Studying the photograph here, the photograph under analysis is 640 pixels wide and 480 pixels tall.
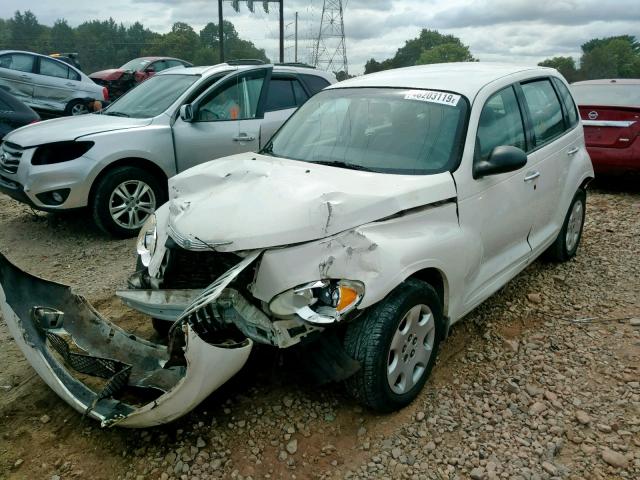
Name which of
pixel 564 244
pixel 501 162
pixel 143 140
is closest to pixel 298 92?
pixel 143 140

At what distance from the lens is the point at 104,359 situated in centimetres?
277

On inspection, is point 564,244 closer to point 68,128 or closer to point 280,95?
point 280,95

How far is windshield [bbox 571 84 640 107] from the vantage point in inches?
282

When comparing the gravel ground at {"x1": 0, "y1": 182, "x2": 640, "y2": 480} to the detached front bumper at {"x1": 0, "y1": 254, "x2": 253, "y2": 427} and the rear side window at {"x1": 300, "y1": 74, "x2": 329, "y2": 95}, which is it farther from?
the rear side window at {"x1": 300, "y1": 74, "x2": 329, "y2": 95}

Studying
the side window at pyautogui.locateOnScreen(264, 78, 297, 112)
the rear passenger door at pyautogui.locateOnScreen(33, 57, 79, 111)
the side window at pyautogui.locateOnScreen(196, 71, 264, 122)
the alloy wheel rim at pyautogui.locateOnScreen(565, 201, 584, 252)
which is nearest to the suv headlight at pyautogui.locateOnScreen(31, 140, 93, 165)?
the side window at pyautogui.locateOnScreen(196, 71, 264, 122)

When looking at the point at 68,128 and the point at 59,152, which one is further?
the point at 68,128

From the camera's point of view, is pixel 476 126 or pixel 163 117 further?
pixel 163 117

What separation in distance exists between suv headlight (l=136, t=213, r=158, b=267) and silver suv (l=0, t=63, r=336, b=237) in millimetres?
2242

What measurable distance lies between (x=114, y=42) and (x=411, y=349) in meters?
76.4

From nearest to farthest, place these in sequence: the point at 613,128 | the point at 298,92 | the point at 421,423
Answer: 1. the point at 421,423
2. the point at 298,92
3. the point at 613,128

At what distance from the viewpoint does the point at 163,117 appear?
591 centimetres

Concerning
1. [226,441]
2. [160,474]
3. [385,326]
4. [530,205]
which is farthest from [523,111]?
[160,474]

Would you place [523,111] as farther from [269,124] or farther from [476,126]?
[269,124]

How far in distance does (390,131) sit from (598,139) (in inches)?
196
